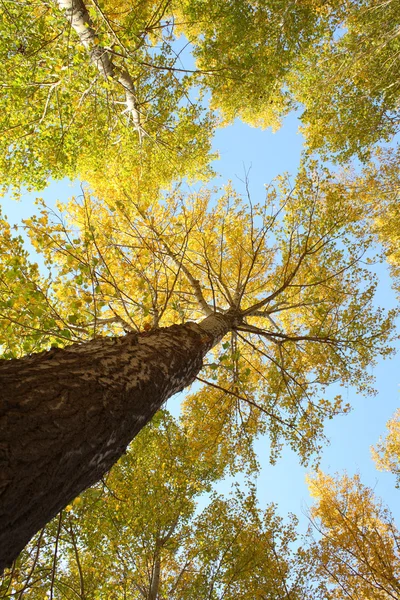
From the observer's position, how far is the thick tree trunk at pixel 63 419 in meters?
1.15

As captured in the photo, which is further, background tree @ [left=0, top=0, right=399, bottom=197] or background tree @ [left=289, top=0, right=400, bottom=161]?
background tree @ [left=289, top=0, right=400, bottom=161]

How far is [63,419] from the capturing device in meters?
1.39

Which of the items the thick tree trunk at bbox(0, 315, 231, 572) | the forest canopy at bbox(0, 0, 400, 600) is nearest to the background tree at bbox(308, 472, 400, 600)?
the forest canopy at bbox(0, 0, 400, 600)

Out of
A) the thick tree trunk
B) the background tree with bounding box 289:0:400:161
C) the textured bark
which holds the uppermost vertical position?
the background tree with bounding box 289:0:400:161

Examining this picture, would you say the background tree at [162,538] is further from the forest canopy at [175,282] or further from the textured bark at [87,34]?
the textured bark at [87,34]

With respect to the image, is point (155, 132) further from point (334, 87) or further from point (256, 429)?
point (256, 429)

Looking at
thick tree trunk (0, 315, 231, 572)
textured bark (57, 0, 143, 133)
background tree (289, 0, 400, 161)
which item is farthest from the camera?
background tree (289, 0, 400, 161)

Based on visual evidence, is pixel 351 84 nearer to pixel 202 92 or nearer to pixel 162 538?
pixel 202 92

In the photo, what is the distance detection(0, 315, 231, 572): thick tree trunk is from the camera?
115 cm

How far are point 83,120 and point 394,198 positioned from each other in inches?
386

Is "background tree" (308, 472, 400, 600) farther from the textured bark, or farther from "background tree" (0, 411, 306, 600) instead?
the textured bark

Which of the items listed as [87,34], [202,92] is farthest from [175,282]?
[202,92]

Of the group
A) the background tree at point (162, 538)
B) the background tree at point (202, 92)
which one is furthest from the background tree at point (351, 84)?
the background tree at point (162, 538)

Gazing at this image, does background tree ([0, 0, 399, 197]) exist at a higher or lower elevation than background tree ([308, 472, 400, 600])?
higher
